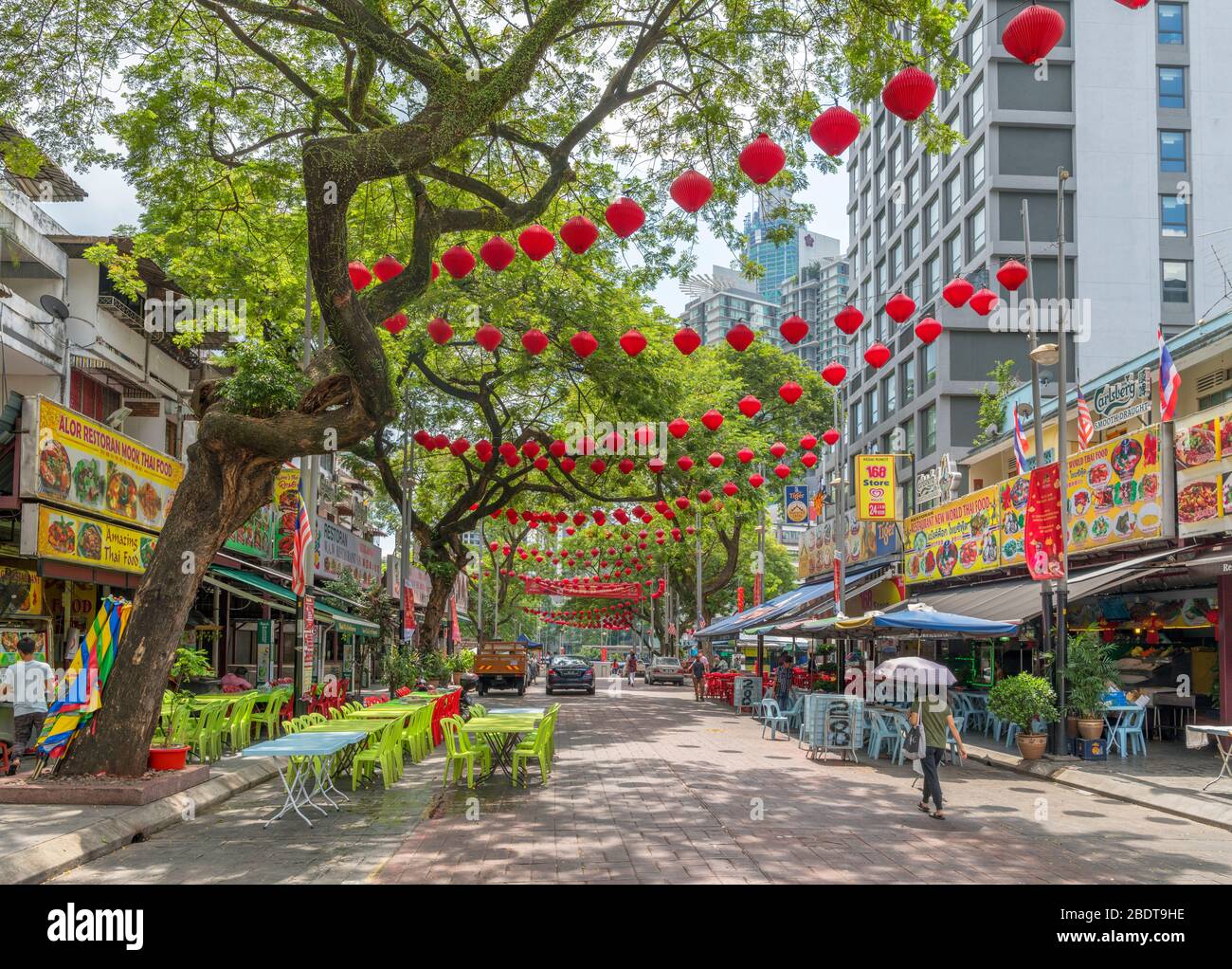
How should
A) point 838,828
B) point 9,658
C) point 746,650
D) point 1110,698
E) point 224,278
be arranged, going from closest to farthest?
point 838,828
point 9,658
point 1110,698
point 224,278
point 746,650

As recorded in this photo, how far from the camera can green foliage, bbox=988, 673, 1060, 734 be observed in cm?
1609

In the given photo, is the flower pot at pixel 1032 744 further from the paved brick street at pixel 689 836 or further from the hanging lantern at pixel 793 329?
the hanging lantern at pixel 793 329

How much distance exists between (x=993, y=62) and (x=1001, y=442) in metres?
20.8

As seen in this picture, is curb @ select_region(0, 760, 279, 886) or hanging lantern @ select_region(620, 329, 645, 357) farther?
hanging lantern @ select_region(620, 329, 645, 357)

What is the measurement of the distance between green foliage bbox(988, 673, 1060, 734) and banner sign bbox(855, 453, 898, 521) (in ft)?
38.6

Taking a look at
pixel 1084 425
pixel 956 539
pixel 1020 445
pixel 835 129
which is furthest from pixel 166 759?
pixel 956 539

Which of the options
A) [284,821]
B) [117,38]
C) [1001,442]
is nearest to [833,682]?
[1001,442]

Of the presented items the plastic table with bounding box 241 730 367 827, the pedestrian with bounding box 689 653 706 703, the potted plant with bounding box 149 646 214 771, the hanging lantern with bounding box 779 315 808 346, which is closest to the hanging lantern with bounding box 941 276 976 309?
the hanging lantern with bounding box 779 315 808 346

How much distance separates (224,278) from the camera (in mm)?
19156

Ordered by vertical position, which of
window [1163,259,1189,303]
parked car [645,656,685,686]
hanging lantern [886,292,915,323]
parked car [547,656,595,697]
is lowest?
parked car [645,656,685,686]

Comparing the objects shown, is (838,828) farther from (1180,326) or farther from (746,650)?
(746,650)

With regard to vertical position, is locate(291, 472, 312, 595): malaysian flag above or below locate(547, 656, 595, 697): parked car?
above

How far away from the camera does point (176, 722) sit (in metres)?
13.7

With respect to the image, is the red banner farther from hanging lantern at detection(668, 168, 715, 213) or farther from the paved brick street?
hanging lantern at detection(668, 168, 715, 213)
